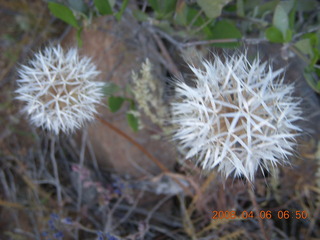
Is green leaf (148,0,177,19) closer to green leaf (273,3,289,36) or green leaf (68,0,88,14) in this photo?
green leaf (68,0,88,14)

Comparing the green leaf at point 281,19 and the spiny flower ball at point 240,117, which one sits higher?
the green leaf at point 281,19

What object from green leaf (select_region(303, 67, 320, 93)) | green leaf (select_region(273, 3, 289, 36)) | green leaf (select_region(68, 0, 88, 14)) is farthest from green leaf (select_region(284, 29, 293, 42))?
green leaf (select_region(68, 0, 88, 14))

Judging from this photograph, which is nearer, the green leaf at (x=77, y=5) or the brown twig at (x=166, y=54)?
the green leaf at (x=77, y=5)

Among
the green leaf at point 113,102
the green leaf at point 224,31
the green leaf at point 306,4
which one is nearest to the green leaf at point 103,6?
the green leaf at point 113,102

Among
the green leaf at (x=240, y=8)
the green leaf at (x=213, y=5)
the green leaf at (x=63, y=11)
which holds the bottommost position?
the green leaf at (x=63, y=11)

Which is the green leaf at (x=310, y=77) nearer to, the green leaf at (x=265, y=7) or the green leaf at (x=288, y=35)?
the green leaf at (x=288, y=35)

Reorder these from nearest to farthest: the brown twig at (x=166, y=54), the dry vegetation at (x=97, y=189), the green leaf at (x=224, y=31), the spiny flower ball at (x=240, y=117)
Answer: the spiny flower ball at (x=240, y=117) < the green leaf at (x=224, y=31) < the dry vegetation at (x=97, y=189) < the brown twig at (x=166, y=54)
